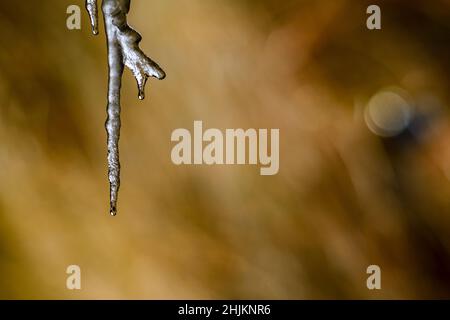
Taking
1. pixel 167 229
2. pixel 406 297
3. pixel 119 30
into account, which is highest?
pixel 119 30

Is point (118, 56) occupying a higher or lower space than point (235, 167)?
higher

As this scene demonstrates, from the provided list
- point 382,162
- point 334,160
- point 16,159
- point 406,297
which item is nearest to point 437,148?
point 382,162

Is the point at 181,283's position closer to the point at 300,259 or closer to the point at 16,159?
the point at 300,259
